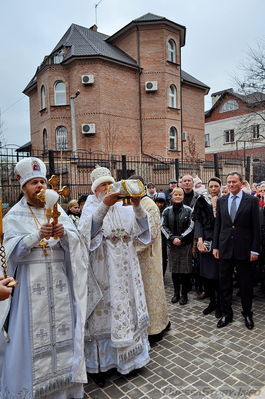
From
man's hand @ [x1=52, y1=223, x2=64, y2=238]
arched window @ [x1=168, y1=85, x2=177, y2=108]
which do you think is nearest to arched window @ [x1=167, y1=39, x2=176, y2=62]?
arched window @ [x1=168, y1=85, x2=177, y2=108]

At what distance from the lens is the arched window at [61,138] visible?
71.4 ft

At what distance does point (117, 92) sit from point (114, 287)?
67.0ft

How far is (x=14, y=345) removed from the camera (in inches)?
96.0

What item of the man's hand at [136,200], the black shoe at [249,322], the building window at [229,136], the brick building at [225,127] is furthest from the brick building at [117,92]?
the man's hand at [136,200]

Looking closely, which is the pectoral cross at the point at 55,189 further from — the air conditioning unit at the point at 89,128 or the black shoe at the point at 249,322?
the air conditioning unit at the point at 89,128

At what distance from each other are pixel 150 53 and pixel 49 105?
8.34 metres

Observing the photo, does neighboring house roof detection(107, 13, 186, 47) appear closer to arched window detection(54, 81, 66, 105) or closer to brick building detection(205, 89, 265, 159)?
arched window detection(54, 81, 66, 105)

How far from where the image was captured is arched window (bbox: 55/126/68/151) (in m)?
21.8

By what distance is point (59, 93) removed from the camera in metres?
21.9

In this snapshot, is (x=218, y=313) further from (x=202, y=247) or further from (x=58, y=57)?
(x=58, y=57)

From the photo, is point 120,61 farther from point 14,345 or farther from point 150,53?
point 14,345

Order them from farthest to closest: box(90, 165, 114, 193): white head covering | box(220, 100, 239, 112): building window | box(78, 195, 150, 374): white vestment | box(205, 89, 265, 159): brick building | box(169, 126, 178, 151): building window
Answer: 1. box(220, 100, 239, 112): building window
2. box(205, 89, 265, 159): brick building
3. box(169, 126, 178, 151): building window
4. box(90, 165, 114, 193): white head covering
5. box(78, 195, 150, 374): white vestment

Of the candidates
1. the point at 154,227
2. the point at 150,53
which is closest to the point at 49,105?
the point at 150,53

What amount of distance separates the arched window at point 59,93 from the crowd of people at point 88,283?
19825mm
